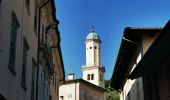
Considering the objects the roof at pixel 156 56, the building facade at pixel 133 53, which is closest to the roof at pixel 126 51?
the building facade at pixel 133 53

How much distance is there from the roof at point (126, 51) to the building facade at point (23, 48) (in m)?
3.95

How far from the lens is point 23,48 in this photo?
16.9 m

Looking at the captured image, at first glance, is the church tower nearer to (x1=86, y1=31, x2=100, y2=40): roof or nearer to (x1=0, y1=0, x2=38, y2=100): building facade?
(x1=86, y1=31, x2=100, y2=40): roof

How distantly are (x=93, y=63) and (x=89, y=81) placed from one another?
617 centimetres

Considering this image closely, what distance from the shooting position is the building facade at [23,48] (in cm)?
1310

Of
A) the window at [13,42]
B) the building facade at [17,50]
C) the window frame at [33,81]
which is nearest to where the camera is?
the building facade at [17,50]

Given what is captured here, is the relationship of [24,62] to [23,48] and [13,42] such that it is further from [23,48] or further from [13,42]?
[13,42]

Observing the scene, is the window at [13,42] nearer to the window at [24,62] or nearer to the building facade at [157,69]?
the window at [24,62]

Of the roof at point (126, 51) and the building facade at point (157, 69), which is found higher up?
the roof at point (126, 51)

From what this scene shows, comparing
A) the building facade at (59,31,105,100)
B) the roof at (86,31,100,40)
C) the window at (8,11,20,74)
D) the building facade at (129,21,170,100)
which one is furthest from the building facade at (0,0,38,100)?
the roof at (86,31,100,40)

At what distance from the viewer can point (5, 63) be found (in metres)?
13.0

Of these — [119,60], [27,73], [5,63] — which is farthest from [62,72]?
[5,63]

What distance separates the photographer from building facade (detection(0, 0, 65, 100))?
13.1 m

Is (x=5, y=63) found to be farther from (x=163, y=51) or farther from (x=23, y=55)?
(x=163, y=51)
